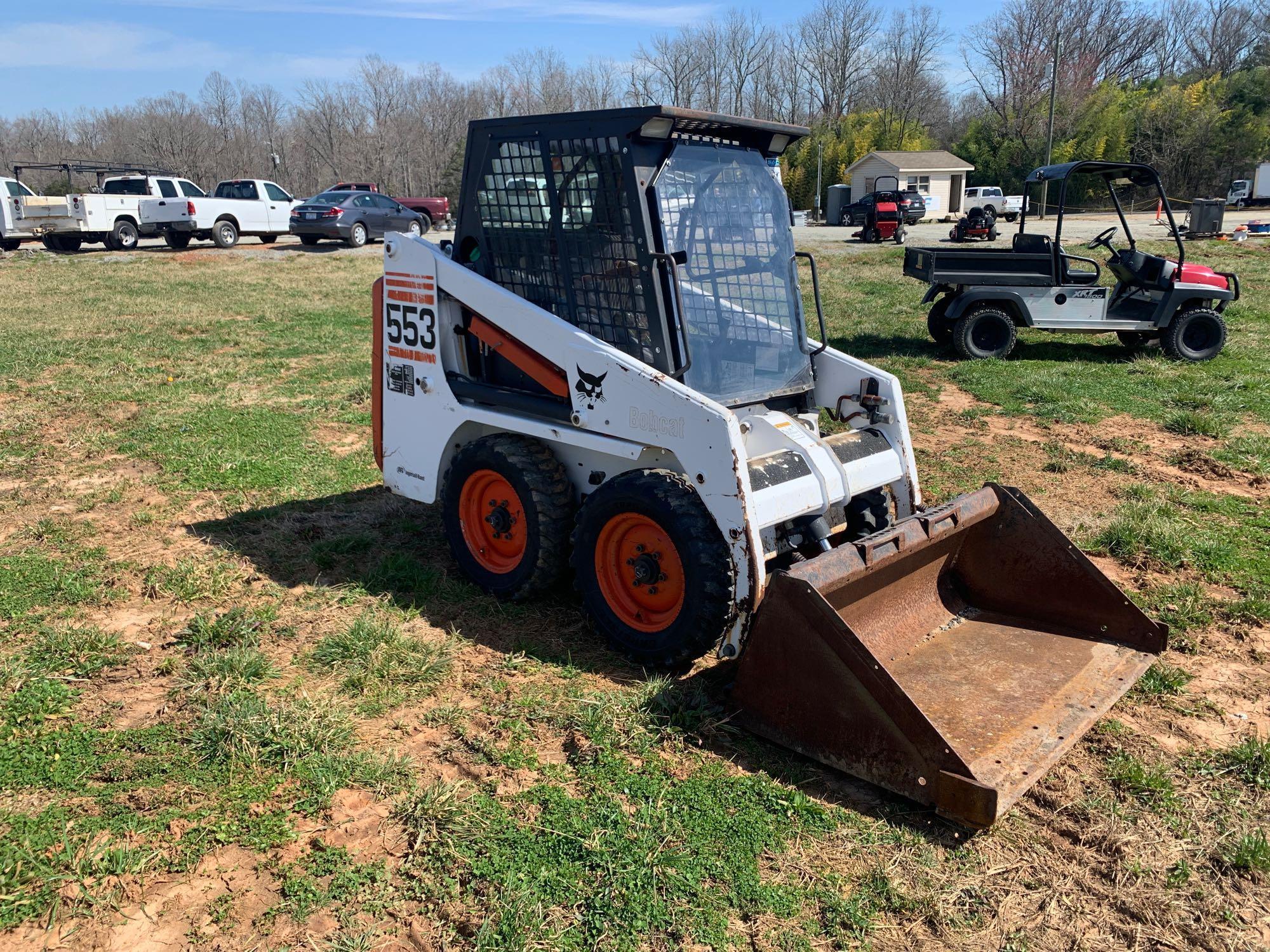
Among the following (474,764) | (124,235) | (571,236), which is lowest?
(474,764)

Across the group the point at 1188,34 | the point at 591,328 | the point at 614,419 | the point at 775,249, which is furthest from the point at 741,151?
the point at 1188,34

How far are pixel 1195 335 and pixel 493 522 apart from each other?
31.7 feet

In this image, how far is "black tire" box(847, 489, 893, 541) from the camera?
4676 mm

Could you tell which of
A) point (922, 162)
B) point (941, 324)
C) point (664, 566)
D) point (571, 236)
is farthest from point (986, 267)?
point (922, 162)

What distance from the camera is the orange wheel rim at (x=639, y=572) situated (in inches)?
165

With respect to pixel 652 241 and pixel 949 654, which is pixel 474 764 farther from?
pixel 652 241

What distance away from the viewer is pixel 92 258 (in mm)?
22094

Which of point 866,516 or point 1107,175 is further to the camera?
point 1107,175

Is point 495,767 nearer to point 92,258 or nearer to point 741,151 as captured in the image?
point 741,151

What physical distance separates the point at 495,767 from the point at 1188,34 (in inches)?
3279

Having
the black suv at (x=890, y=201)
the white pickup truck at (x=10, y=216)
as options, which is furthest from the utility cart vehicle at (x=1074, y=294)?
the white pickup truck at (x=10, y=216)

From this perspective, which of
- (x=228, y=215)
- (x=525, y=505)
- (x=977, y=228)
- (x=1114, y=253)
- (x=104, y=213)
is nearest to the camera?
(x=525, y=505)

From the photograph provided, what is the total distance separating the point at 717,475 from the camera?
12.9 ft

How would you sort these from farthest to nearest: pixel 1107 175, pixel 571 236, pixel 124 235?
pixel 124 235 < pixel 1107 175 < pixel 571 236
